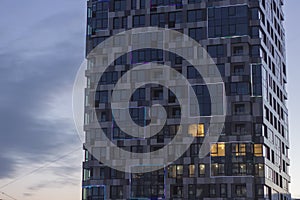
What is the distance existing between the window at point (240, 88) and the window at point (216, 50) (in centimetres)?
700

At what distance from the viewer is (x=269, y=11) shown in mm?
141625

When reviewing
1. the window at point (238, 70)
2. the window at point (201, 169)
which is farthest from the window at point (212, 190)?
the window at point (238, 70)

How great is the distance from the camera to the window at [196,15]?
131 meters

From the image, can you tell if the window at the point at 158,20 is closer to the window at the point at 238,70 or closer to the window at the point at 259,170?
the window at the point at 238,70

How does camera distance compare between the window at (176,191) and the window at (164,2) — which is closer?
the window at (176,191)

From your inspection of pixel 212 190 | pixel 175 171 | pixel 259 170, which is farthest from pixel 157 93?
pixel 259 170

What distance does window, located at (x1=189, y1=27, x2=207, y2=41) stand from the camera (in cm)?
12988

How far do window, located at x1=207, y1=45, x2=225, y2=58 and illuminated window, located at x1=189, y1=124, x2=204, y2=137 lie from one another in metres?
14.7

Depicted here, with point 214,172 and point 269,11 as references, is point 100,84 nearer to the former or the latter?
point 214,172

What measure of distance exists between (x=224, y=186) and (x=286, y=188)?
27637mm

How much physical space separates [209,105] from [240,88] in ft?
23.3

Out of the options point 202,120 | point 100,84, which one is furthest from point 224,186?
point 100,84

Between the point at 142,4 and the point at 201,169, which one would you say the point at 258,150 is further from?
the point at 142,4

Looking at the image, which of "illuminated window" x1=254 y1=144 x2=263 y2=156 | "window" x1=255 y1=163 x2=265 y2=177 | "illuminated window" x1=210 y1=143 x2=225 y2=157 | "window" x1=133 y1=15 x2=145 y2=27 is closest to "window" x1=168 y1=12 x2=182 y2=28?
"window" x1=133 y1=15 x2=145 y2=27
